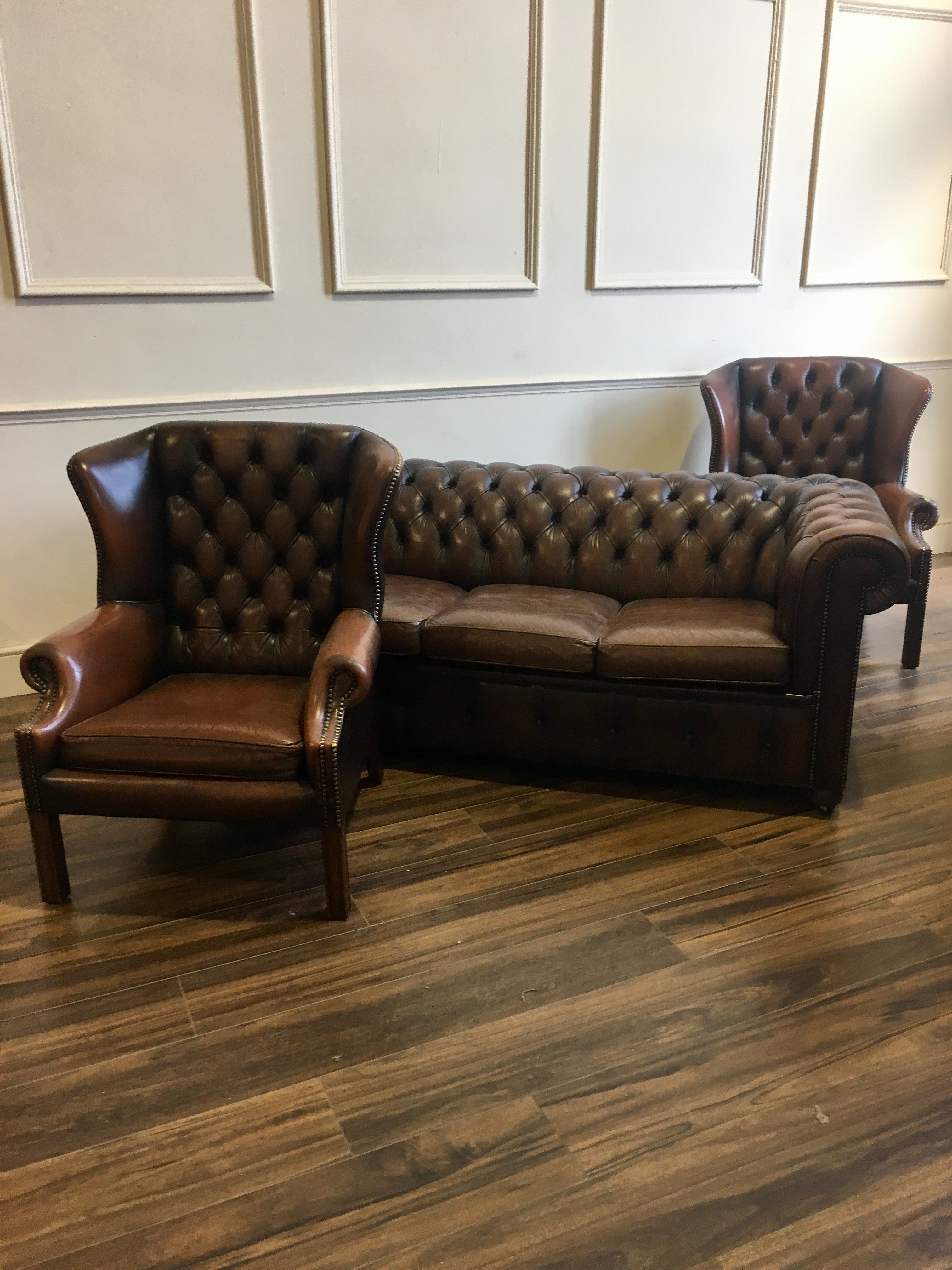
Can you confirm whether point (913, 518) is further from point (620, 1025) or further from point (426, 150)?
point (620, 1025)

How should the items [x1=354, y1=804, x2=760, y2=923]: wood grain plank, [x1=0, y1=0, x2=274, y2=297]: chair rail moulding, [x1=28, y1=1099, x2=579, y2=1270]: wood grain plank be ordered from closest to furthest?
[x1=28, y1=1099, x2=579, y2=1270]: wood grain plank → [x1=354, y1=804, x2=760, y2=923]: wood grain plank → [x1=0, y1=0, x2=274, y2=297]: chair rail moulding

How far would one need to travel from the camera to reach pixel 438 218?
12.5 ft

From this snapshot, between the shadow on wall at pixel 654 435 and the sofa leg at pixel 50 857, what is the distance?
9.12ft

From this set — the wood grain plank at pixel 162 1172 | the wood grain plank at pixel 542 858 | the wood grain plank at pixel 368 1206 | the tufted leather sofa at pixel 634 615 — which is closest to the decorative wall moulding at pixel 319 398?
the tufted leather sofa at pixel 634 615

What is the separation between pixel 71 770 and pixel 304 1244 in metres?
1.19

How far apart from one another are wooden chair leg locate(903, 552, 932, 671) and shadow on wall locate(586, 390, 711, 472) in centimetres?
115

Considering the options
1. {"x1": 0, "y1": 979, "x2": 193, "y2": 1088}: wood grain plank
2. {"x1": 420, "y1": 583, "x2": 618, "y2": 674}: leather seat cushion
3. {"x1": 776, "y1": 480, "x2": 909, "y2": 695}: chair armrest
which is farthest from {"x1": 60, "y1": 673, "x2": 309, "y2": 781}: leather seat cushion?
{"x1": 776, "y1": 480, "x2": 909, "y2": 695}: chair armrest

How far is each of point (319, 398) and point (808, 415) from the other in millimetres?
2085

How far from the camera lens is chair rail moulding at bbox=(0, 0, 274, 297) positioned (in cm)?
320

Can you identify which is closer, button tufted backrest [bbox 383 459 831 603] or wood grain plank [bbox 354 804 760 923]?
wood grain plank [bbox 354 804 760 923]

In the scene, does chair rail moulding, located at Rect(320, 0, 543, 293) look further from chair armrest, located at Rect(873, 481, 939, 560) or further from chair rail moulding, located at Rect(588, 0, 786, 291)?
chair armrest, located at Rect(873, 481, 939, 560)

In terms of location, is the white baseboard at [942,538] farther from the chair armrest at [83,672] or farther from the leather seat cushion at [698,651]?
the chair armrest at [83,672]

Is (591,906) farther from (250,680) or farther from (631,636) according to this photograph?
(250,680)

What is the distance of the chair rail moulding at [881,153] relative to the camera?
4371mm
